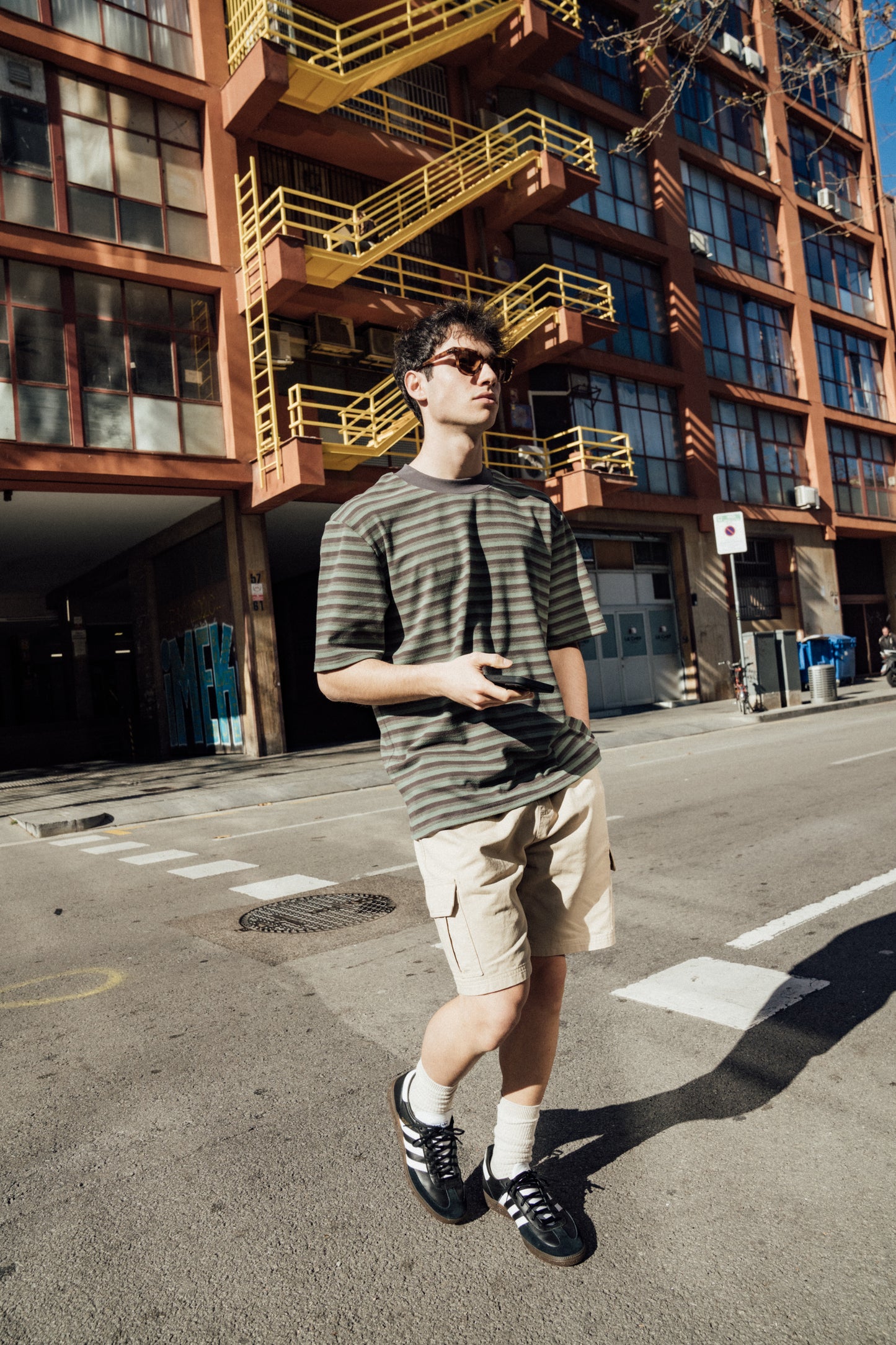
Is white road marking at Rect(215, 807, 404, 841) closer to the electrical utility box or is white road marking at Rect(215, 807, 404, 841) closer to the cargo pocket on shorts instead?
the cargo pocket on shorts

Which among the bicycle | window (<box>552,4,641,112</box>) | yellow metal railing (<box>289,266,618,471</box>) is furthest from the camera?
window (<box>552,4,641,112</box>)

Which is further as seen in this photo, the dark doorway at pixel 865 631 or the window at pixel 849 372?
the dark doorway at pixel 865 631

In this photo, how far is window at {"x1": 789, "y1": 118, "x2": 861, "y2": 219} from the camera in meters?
32.0

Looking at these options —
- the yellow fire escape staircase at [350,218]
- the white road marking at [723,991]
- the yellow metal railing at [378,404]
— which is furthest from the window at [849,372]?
the white road marking at [723,991]

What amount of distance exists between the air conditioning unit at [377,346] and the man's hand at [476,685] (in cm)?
1891

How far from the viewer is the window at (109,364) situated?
15.6 metres

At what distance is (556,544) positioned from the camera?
249 cm

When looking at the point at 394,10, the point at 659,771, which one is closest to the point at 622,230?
the point at 394,10

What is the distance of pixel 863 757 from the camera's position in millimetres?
10586

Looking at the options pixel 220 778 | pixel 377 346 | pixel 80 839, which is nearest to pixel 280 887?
pixel 80 839

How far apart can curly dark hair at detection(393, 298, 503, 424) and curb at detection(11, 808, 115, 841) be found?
937 cm

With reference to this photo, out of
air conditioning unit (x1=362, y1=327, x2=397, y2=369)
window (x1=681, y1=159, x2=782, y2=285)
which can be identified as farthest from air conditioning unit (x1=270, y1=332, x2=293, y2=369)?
window (x1=681, y1=159, x2=782, y2=285)

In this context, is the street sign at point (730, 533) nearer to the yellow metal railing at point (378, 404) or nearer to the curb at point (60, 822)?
the yellow metal railing at point (378, 404)

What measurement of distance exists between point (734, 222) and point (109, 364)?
70.2 feet
